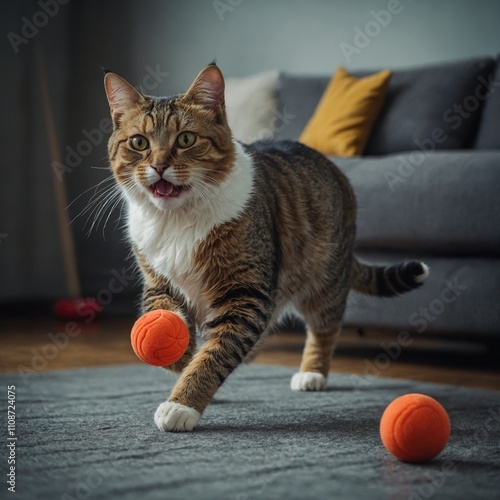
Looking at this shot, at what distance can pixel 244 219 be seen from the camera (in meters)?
1.80

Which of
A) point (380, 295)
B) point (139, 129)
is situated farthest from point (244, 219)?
point (380, 295)

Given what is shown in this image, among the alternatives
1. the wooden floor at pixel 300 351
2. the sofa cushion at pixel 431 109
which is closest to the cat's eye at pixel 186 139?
the wooden floor at pixel 300 351

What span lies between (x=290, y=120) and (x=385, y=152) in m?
0.56

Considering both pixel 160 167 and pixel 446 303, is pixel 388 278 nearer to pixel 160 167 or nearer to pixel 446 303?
pixel 446 303

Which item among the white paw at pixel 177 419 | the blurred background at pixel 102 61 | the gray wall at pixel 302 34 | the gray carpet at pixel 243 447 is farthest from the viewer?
the blurred background at pixel 102 61

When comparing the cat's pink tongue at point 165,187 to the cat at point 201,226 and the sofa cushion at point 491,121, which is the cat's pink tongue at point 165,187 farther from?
the sofa cushion at point 491,121

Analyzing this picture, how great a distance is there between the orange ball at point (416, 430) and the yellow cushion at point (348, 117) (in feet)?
6.84

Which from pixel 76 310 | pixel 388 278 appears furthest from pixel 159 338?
pixel 76 310

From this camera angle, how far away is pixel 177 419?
1583mm

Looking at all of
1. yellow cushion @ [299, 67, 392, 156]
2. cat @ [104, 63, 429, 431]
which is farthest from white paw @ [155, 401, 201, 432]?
yellow cushion @ [299, 67, 392, 156]

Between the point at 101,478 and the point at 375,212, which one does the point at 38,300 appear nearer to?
the point at 375,212

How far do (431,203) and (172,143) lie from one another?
3.89 ft

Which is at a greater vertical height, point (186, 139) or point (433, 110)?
point (186, 139)

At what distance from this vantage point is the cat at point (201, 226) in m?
1.70
